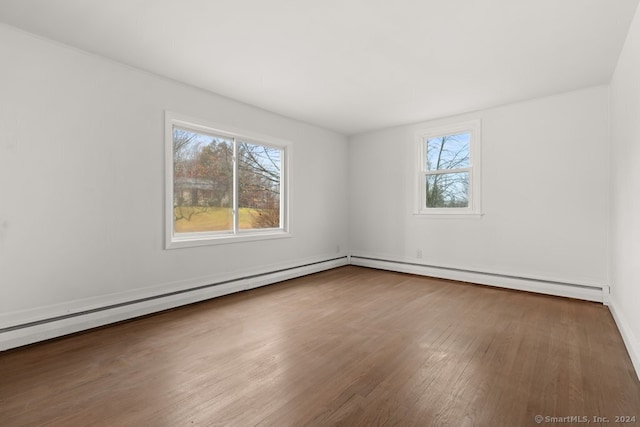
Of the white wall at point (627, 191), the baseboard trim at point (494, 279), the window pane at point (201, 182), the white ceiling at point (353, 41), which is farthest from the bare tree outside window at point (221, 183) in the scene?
Result: the white wall at point (627, 191)

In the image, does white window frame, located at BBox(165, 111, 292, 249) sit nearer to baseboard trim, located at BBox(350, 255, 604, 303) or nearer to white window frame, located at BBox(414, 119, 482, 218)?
baseboard trim, located at BBox(350, 255, 604, 303)

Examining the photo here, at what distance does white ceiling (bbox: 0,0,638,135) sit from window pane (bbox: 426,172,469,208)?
131cm

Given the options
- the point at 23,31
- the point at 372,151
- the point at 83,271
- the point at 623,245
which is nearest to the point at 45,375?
the point at 83,271

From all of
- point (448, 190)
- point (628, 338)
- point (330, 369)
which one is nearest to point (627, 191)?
point (628, 338)

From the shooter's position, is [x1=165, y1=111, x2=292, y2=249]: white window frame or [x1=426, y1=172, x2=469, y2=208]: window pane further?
[x1=426, y1=172, x2=469, y2=208]: window pane

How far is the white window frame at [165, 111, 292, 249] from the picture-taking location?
3361 millimetres

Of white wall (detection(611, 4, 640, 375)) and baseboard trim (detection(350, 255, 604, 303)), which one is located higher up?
white wall (detection(611, 4, 640, 375))

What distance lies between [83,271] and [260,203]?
2.28m

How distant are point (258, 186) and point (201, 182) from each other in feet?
2.99

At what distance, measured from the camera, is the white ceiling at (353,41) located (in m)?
2.20

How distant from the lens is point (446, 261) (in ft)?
15.6

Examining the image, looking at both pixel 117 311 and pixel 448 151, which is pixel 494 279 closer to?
pixel 448 151

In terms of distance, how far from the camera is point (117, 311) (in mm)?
2941

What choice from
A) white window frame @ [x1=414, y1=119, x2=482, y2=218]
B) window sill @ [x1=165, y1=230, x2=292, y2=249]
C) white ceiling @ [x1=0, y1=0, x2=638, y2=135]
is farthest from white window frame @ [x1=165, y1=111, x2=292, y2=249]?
white window frame @ [x1=414, y1=119, x2=482, y2=218]
